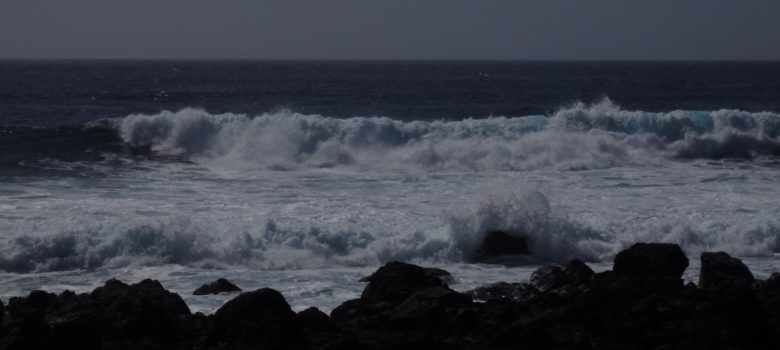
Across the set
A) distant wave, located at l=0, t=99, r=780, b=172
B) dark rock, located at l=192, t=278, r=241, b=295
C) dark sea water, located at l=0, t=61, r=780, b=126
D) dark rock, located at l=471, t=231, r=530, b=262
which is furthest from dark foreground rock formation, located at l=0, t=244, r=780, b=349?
dark sea water, located at l=0, t=61, r=780, b=126

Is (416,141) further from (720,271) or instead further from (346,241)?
(720,271)

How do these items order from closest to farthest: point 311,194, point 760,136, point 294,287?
1. point 294,287
2. point 311,194
3. point 760,136

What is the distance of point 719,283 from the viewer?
1098cm

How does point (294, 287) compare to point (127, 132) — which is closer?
point (294, 287)

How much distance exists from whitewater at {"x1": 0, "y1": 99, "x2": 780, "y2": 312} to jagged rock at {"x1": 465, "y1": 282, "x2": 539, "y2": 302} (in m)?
1.01

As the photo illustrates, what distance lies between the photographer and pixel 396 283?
35.2 ft

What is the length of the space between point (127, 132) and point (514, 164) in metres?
11.9

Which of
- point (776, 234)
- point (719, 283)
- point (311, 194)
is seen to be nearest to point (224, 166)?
point (311, 194)

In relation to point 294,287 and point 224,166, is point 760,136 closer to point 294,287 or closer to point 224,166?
point 224,166

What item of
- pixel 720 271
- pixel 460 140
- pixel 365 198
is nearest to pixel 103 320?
pixel 720 271

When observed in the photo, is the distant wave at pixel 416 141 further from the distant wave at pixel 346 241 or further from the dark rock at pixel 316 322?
the dark rock at pixel 316 322

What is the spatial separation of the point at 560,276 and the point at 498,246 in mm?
3303

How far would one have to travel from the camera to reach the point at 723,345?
8.70 m

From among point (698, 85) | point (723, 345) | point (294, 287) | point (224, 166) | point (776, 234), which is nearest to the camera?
point (723, 345)
